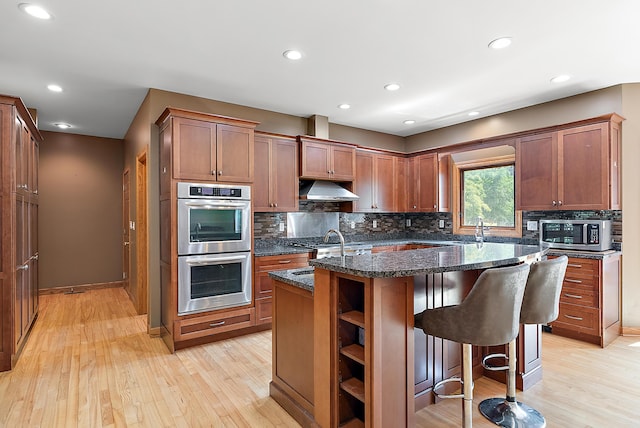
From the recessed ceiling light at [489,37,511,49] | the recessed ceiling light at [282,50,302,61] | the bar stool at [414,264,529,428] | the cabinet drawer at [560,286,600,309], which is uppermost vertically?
the recessed ceiling light at [282,50,302,61]

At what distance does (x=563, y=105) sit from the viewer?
4148 millimetres

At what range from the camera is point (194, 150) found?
11.5 feet

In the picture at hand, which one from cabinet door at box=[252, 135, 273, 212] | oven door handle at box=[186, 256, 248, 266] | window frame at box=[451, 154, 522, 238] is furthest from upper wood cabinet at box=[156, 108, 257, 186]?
window frame at box=[451, 154, 522, 238]

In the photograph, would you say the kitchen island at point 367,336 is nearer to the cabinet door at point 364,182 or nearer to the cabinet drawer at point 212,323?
the cabinet drawer at point 212,323

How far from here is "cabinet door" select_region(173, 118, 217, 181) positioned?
3.42m

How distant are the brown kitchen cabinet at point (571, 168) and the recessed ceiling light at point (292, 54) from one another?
3.00m

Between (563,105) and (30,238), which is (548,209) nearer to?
(563,105)

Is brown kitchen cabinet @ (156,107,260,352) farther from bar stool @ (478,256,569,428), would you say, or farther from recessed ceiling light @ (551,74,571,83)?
Result: recessed ceiling light @ (551,74,571,83)

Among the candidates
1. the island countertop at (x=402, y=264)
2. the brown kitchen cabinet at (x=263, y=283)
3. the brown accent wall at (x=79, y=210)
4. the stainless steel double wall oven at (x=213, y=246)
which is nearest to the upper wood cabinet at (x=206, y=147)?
the stainless steel double wall oven at (x=213, y=246)

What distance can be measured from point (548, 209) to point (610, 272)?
0.87m

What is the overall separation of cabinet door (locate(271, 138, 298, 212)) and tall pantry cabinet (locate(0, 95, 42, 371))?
2.51 m

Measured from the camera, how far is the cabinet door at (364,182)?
525cm

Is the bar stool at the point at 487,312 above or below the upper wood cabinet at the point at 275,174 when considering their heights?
below

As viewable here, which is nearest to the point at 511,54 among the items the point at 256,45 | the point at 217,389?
the point at 256,45
